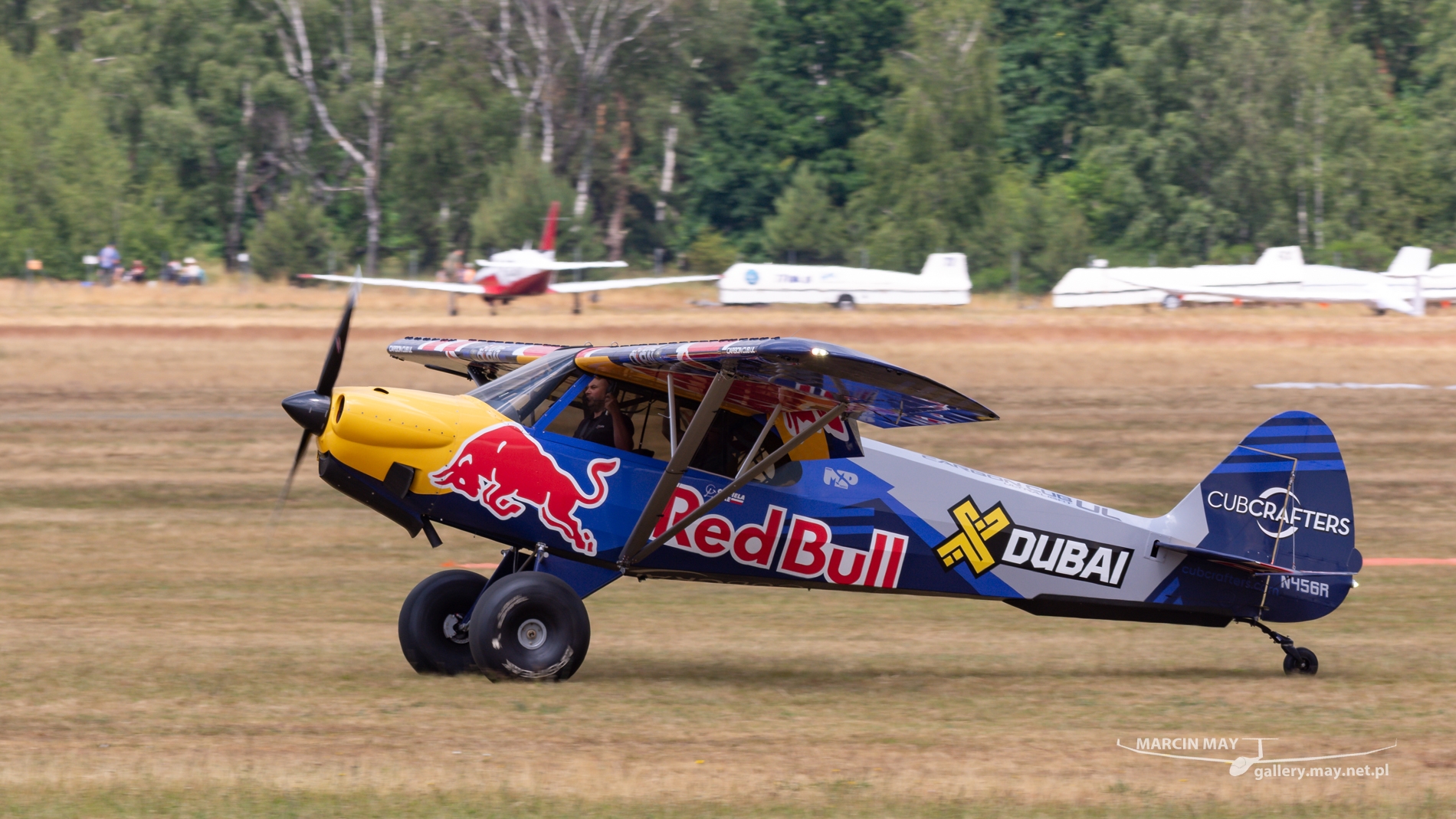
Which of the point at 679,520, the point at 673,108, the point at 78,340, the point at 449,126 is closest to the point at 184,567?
the point at 679,520

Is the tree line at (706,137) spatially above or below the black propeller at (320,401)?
above

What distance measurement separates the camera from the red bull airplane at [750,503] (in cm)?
989

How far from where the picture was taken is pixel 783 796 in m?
7.75

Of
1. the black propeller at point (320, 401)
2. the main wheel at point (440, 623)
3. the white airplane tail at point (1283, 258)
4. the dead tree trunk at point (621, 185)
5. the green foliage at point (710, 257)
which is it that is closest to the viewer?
the black propeller at point (320, 401)

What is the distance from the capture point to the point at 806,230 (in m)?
67.1

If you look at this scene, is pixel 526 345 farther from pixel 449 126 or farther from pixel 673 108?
pixel 673 108

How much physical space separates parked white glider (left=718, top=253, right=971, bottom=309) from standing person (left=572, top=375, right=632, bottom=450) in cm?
4102

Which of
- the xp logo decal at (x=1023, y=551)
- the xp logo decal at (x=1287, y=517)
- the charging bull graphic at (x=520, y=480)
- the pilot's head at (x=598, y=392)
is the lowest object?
the xp logo decal at (x=1023, y=551)

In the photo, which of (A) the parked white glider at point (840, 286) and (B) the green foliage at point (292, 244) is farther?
(B) the green foliage at point (292, 244)

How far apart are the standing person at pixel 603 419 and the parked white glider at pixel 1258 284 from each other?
1600 inches

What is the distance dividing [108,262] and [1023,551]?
56069 mm

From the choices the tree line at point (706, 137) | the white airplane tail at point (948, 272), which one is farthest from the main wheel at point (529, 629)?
the tree line at point (706, 137)

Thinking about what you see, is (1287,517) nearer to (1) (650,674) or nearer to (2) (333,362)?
(1) (650,674)

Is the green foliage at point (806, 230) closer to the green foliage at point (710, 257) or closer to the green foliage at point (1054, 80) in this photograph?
the green foliage at point (710, 257)
